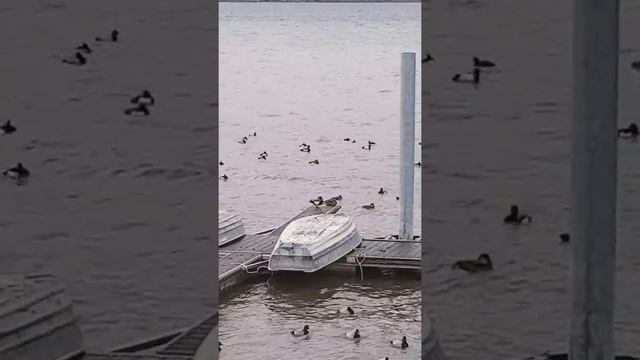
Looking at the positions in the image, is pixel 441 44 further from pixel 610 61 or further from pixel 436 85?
pixel 610 61

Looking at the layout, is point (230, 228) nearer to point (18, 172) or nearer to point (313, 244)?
point (313, 244)

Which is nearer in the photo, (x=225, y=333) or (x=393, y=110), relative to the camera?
(x=225, y=333)

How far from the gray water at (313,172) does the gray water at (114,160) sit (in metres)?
4.87

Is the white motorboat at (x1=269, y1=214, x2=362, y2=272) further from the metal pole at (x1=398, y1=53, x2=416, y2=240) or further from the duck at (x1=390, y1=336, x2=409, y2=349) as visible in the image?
the duck at (x1=390, y1=336, x2=409, y2=349)

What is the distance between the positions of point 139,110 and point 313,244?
23.7 feet

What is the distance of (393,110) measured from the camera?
20.0 m

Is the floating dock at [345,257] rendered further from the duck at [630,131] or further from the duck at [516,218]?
the duck at [630,131]

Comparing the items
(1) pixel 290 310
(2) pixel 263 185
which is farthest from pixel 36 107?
(2) pixel 263 185

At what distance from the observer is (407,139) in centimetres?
1044

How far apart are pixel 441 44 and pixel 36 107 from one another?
1387 mm

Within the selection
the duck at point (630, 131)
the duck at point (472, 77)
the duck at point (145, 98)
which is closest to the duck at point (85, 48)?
the duck at point (145, 98)

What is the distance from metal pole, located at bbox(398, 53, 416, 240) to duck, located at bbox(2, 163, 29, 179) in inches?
243

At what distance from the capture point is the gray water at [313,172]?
357 inches

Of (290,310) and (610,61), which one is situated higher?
(610,61)
